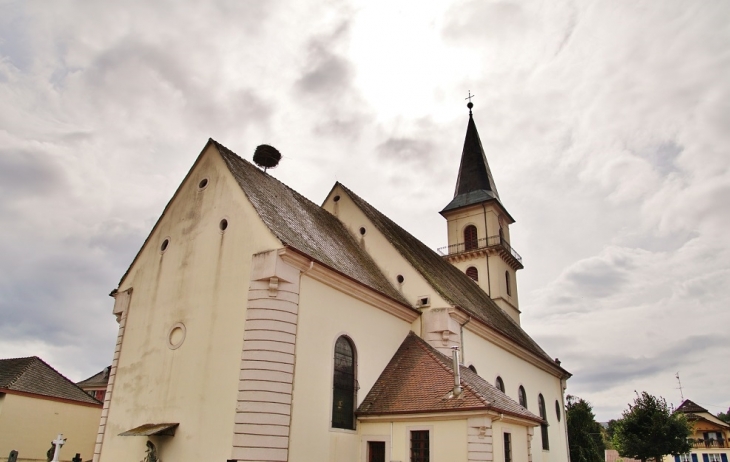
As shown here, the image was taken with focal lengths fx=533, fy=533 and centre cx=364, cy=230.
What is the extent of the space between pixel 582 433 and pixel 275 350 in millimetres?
32385

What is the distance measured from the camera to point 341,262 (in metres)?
18.6

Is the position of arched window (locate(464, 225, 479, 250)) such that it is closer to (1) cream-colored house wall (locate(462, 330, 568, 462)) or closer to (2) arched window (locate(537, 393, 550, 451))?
(1) cream-colored house wall (locate(462, 330, 568, 462))

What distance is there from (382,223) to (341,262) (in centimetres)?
700

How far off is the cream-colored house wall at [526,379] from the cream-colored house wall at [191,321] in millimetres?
9930

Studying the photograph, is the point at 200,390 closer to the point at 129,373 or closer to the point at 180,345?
the point at 180,345

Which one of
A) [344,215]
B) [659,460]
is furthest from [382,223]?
[659,460]

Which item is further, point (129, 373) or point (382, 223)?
point (382, 223)

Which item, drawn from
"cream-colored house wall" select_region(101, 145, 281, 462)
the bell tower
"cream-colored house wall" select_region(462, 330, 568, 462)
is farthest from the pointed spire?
"cream-colored house wall" select_region(101, 145, 281, 462)

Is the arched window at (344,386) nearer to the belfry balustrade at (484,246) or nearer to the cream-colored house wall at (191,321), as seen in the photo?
the cream-colored house wall at (191,321)

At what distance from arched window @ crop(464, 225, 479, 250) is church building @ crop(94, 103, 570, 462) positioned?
14722mm

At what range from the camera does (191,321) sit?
1579 cm

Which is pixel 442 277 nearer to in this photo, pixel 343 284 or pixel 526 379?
pixel 526 379

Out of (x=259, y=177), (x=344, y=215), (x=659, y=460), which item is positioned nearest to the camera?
(x=259, y=177)

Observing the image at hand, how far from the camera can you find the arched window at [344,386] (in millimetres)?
16016
